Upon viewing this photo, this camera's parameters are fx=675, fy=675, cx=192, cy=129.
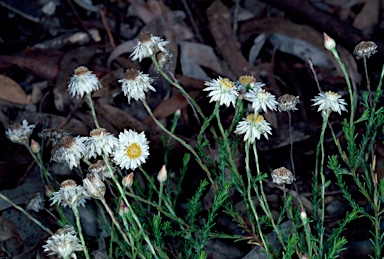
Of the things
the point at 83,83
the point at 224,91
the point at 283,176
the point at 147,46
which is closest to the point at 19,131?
the point at 83,83

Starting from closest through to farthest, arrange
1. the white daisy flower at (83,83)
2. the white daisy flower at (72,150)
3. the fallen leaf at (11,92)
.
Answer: the white daisy flower at (72,150) → the white daisy flower at (83,83) → the fallen leaf at (11,92)

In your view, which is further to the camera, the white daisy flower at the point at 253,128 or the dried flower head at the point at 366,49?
the dried flower head at the point at 366,49

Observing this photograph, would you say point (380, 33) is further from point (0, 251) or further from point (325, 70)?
point (0, 251)

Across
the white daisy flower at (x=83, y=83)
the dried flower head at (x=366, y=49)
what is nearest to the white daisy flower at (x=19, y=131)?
the white daisy flower at (x=83, y=83)

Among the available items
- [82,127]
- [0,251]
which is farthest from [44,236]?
[82,127]

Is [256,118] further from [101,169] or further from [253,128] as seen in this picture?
[101,169]

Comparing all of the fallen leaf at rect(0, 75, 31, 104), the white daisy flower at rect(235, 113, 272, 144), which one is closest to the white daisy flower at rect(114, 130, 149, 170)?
the white daisy flower at rect(235, 113, 272, 144)

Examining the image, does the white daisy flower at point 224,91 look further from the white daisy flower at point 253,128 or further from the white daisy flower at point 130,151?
the white daisy flower at point 130,151
